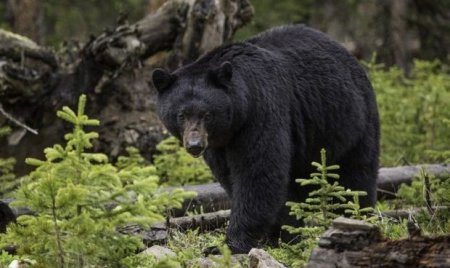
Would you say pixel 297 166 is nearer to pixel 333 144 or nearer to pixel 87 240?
pixel 333 144

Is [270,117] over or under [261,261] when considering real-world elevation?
over

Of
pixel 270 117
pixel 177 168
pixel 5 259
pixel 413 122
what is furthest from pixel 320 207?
pixel 413 122

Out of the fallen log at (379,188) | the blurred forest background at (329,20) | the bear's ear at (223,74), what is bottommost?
the fallen log at (379,188)

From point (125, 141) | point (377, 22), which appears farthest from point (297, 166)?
point (377, 22)

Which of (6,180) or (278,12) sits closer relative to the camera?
(6,180)

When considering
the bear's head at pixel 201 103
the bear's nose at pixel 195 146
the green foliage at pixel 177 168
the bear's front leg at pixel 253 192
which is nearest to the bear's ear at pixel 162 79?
the bear's head at pixel 201 103

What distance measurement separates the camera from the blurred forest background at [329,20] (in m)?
14.9

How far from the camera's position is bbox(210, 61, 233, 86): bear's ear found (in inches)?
256

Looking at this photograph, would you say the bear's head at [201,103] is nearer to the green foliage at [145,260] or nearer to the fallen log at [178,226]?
the fallen log at [178,226]

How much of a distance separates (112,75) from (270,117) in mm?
3605

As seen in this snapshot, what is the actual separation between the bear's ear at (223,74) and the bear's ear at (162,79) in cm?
34

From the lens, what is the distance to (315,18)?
835 inches

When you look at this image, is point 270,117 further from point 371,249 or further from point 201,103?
point 371,249

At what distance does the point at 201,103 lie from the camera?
6.53m
